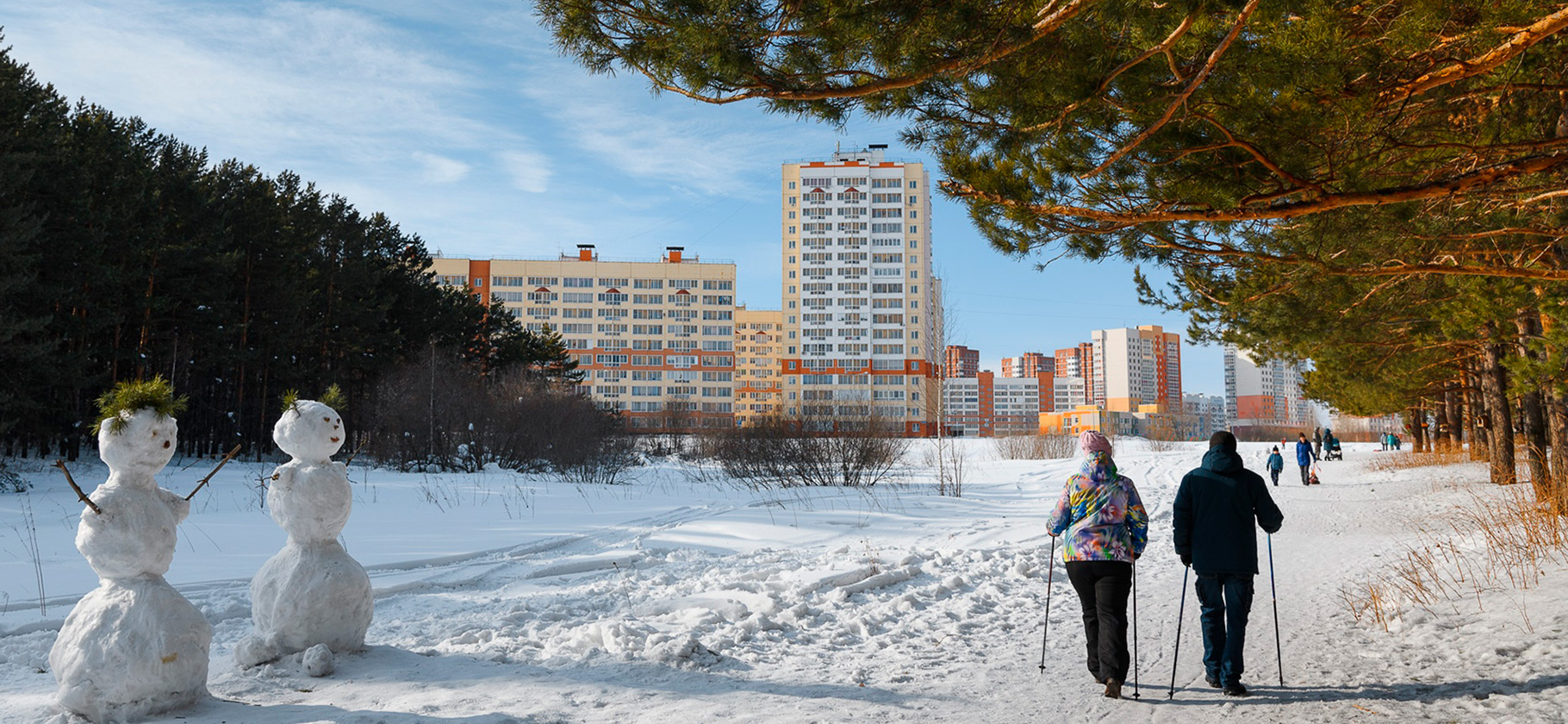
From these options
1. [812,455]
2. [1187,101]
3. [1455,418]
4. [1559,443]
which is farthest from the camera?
[1455,418]

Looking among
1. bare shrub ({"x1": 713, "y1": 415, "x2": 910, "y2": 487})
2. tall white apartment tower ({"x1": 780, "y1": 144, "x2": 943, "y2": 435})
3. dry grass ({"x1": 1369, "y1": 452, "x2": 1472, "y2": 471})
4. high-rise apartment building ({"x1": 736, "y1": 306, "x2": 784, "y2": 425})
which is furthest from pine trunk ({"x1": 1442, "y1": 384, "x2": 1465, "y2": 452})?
high-rise apartment building ({"x1": 736, "y1": 306, "x2": 784, "y2": 425})

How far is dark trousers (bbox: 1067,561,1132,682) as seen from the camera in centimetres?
500

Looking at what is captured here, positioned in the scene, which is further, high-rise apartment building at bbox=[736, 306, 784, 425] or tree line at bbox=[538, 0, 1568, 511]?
high-rise apartment building at bbox=[736, 306, 784, 425]

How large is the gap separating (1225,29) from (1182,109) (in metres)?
0.57

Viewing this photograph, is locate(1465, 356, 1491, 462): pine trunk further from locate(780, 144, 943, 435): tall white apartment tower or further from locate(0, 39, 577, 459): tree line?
locate(780, 144, 943, 435): tall white apartment tower

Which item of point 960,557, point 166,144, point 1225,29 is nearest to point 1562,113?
point 1225,29

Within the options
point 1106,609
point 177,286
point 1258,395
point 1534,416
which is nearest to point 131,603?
point 1106,609

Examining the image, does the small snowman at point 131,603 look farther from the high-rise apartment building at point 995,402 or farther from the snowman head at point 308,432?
the high-rise apartment building at point 995,402

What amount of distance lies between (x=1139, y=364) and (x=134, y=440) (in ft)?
580

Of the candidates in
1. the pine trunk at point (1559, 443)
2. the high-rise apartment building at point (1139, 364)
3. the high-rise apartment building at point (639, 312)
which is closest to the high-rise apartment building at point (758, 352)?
the high-rise apartment building at point (639, 312)

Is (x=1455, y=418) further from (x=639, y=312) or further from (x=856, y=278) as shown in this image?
(x=639, y=312)

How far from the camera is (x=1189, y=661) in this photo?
5.74 metres

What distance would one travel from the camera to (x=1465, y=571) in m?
7.92

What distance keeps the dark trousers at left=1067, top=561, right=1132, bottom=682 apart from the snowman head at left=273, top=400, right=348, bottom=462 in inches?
176
